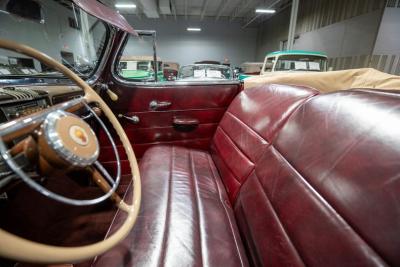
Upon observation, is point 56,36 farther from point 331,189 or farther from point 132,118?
point 331,189

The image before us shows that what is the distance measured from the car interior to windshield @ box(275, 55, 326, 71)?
378 centimetres

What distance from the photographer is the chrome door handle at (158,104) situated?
172 cm

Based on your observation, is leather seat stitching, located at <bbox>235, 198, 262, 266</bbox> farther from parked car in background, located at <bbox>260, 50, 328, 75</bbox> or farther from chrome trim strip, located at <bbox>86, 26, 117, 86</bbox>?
parked car in background, located at <bbox>260, 50, 328, 75</bbox>

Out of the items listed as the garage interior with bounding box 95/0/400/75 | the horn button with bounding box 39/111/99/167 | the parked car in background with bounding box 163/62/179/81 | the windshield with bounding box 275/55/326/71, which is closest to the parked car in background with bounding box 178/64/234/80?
the windshield with bounding box 275/55/326/71

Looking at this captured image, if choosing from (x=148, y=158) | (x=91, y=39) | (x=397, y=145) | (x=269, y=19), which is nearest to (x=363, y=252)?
(x=397, y=145)

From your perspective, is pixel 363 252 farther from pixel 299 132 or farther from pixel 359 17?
pixel 359 17

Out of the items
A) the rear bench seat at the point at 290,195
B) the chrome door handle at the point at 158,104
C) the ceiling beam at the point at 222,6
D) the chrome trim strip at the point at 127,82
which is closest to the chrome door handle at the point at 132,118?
the chrome door handle at the point at 158,104

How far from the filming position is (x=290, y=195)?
0.68m

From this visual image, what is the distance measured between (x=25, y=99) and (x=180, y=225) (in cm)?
88

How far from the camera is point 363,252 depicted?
0.45 m

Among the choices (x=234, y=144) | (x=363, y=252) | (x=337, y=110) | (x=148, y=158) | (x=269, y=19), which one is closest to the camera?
(x=363, y=252)

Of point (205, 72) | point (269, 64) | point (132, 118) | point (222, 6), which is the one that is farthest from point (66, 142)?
point (222, 6)

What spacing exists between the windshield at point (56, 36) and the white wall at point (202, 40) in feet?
38.2

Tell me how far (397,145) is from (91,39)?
85.7 inches
